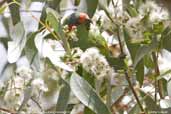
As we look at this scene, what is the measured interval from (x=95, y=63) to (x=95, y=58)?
1 cm

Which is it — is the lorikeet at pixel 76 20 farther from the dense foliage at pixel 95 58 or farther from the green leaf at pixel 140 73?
A: the green leaf at pixel 140 73

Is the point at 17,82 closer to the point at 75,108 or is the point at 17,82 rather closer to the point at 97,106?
the point at 75,108

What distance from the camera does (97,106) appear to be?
129 cm

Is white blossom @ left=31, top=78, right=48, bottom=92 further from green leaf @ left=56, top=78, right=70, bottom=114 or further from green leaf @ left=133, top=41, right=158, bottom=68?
green leaf @ left=133, top=41, right=158, bottom=68

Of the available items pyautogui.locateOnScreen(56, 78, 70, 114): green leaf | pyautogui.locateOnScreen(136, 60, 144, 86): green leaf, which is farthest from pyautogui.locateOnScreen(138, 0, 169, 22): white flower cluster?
pyautogui.locateOnScreen(56, 78, 70, 114): green leaf

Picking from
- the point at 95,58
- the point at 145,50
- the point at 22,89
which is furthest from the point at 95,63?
the point at 22,89

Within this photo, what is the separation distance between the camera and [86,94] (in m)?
1.28

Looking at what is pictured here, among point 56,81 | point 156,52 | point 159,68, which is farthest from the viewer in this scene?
point 56,81

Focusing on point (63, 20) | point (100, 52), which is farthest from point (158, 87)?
point (63, 20)

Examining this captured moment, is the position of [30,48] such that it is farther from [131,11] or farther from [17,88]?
[131,11]

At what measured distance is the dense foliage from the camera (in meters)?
1.33

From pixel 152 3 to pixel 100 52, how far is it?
20 centimetres

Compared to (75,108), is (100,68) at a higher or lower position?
higher

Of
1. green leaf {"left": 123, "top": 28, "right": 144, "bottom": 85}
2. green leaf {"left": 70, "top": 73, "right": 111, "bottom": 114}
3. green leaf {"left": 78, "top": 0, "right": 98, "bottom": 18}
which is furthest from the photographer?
green leaf {"left": 78, "top": 0, "right": 98, "bottom": 18}
